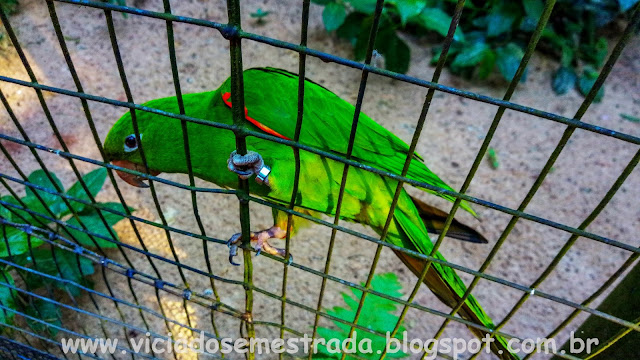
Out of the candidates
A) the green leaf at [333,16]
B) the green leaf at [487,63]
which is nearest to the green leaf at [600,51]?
the green leaf at [487,63]

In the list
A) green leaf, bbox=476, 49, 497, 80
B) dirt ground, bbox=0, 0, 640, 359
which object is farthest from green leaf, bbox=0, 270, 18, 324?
green leaf, bbox=476, 49, 497, 80

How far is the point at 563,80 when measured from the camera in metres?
3.21

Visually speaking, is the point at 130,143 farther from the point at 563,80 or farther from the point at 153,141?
the point at 563,80

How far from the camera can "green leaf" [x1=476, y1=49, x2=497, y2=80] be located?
10.2 feet

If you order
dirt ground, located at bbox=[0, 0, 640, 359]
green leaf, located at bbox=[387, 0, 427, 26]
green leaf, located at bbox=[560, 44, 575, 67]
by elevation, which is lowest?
dirt ground, located at bbox=[0, 0, 640, 359]

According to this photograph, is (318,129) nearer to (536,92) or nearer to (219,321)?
(219,321)

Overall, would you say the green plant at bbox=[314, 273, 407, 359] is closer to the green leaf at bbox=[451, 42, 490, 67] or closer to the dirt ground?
the dirt ground

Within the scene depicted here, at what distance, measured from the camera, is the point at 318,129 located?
126 cm

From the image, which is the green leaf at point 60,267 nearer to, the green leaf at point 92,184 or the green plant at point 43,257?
the green plant at point 43,257

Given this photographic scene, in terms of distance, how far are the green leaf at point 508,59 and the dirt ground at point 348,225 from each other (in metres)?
0.19

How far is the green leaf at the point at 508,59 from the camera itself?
3.10 meters

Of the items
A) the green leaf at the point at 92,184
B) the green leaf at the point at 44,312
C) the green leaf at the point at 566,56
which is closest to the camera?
the green leaf at the point at 44,312

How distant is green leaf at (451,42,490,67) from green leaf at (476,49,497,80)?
0.09 feet

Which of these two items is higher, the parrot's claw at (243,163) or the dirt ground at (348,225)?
the dirt ground at (348,225)
